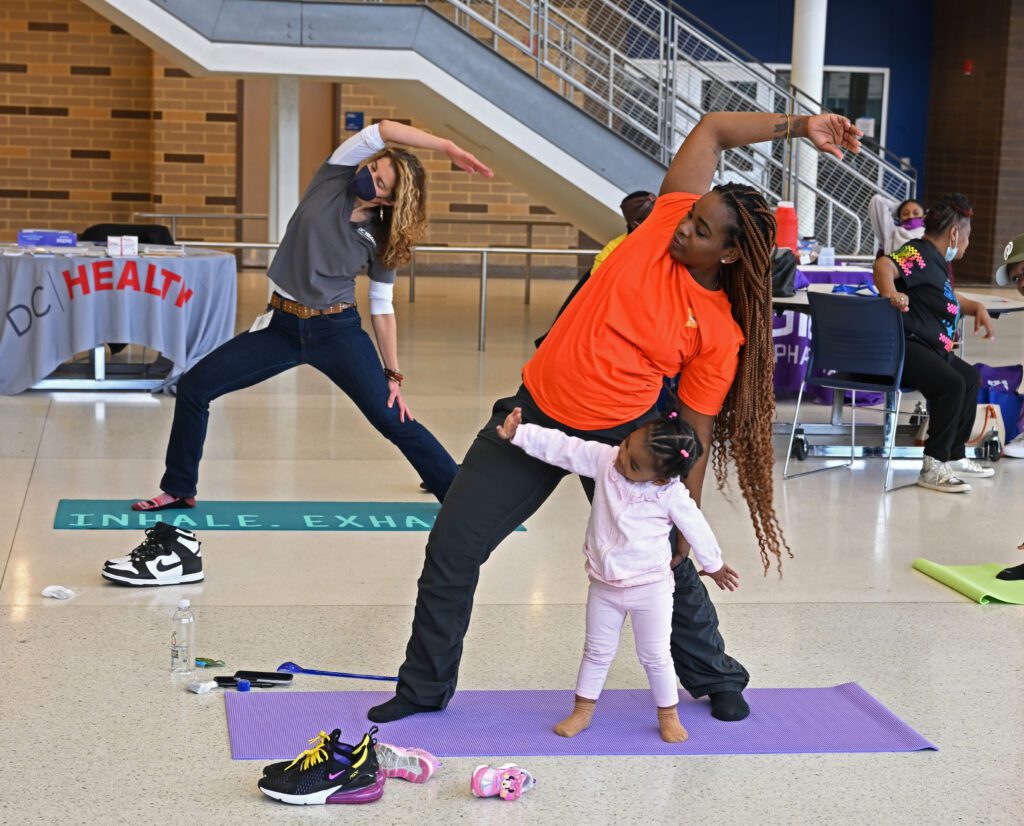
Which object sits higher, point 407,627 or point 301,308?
point 301,308

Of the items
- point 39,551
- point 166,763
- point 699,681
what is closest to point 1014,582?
point 699,681

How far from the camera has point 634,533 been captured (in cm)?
366

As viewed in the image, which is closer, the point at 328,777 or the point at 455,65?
the point at 328,777

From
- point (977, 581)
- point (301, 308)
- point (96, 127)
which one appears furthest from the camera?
point (96, 127)

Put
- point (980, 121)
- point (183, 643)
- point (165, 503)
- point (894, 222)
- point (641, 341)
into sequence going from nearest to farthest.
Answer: point (641, 341)
point (183, 643)
point (165, 503)
point (894, 222)
point (980, 121)

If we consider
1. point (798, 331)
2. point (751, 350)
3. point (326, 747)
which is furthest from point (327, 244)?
point (798, 331)

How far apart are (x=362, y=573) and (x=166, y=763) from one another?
178 cm

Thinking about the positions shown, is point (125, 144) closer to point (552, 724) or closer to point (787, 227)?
point (787, 227)

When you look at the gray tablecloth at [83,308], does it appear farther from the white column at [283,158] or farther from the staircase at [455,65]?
the white column at [283,158]

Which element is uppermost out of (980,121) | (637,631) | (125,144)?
(980,121)

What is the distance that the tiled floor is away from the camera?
11.5ft

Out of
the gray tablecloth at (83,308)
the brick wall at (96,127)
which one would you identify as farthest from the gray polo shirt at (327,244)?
the brick wall at (96,127)

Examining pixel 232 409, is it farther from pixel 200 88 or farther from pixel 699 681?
pixel 200 88

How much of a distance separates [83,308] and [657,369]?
5.64 meters
